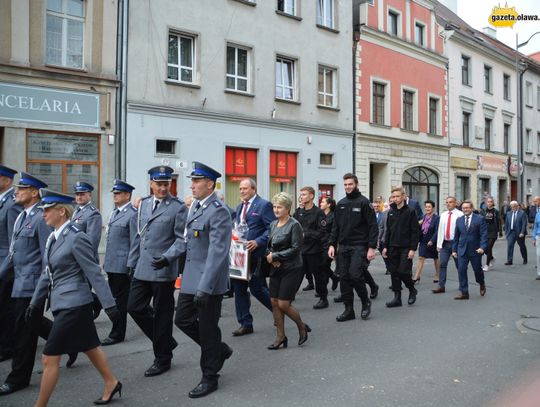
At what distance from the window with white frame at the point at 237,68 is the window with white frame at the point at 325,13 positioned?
4.53m

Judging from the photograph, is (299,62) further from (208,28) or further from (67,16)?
(67,16)

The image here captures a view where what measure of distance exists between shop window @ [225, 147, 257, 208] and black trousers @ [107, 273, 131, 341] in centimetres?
1183

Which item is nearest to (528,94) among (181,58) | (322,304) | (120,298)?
(181,58)

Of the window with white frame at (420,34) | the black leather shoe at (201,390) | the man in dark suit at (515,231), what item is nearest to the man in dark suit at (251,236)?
the black leather shoe at (201,390)

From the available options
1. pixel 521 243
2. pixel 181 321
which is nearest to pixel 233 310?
pixel 181 321

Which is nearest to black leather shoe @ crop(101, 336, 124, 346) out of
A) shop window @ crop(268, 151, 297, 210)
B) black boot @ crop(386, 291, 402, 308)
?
black boot @ crop(386, 291, 402, 308)

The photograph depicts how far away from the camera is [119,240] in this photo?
6.68m

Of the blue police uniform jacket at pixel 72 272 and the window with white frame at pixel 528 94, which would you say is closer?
the blue police uniform jacket at pixel 72 272

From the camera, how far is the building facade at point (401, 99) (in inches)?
931

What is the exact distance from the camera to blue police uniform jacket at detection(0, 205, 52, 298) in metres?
5.04

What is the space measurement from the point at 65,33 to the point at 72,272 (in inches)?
493

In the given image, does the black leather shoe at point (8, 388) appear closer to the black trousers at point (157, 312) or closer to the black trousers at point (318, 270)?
the black trousers at point (157, 312)

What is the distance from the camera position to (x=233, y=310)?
8492mm

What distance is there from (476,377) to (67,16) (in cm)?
1400
